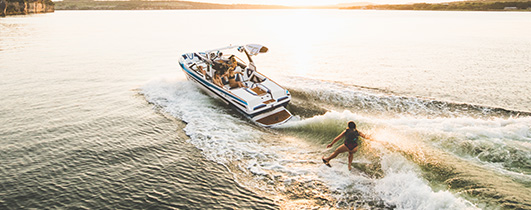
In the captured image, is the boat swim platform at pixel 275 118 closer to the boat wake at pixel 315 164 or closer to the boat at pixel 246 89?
the boat at pixel 246 89

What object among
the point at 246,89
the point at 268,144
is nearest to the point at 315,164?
the point at 268,144

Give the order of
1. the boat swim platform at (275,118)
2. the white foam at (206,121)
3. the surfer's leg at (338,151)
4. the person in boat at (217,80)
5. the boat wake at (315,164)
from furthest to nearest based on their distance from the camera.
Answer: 1. the person in boat at (217,80)
2. the boat swim platform at (275,118)
3. the white foam at (206,121)
4. the surfer's leg at (338,151)
5. the boat wake at (315,164)

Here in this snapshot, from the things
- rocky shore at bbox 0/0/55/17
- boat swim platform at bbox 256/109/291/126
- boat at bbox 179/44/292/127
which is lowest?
boat swim platform at bbox 256/109/291/126

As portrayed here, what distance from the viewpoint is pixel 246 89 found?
14.0 meters

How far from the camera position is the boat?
1291 centimetres

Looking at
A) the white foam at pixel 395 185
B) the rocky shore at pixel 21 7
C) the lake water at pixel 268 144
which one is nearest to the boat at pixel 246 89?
the lake water at pixel 268 144

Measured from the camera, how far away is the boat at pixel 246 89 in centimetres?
1291

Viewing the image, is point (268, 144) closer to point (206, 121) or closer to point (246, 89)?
point (206, 121)

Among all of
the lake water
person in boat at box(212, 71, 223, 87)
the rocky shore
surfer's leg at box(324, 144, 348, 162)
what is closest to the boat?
person in boat at box(212, 71, 223, 87)

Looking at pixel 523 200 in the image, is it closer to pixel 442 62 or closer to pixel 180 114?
pixel 180 114

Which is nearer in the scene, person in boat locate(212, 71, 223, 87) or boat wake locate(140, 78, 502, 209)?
boat wake locate(140, 78, 502, 209)

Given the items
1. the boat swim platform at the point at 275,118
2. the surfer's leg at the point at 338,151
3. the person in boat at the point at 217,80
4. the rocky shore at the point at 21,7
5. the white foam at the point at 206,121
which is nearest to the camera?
the surfer's leg at the point at 338,151

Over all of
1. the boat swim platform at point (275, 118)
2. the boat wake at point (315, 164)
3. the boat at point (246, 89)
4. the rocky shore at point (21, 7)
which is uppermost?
the rocky shore at point (21, 7)

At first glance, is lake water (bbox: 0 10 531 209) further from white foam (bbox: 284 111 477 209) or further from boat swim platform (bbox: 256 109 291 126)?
boat swim platform (bbox: 256 109 291 126)
